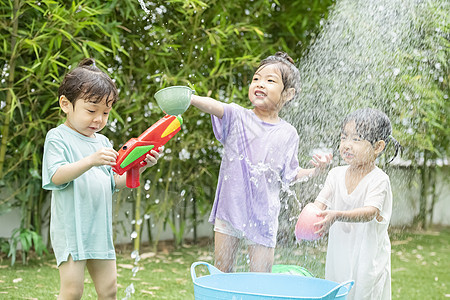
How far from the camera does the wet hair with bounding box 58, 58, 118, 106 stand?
2.34 meters

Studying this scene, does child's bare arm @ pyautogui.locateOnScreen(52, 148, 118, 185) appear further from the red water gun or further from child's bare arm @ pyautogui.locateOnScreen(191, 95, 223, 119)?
child's bare arm @ pyautogui.locateOnScreen(191, 95, 223, 119)

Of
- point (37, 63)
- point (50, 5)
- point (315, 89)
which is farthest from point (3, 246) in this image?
point (315, 89)

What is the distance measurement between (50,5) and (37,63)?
41 centimetres

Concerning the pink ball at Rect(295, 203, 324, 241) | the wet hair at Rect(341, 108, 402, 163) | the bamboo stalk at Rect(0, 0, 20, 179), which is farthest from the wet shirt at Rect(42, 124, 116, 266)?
the bamboo stalk at Rect(0, 0, 20, 179)

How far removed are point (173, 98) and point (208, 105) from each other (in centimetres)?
39

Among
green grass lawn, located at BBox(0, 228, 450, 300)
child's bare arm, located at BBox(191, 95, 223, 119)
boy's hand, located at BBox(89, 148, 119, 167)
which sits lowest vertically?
green grass lawn, located at BBox(0, 228, 450, 300)

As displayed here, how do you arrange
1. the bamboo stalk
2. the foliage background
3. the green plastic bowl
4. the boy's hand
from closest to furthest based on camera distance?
1. the boy's hand
2. the green plastic bowl
3. the bamboo stalk
4. the foliage background

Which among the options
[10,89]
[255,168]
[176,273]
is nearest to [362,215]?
[255,168]

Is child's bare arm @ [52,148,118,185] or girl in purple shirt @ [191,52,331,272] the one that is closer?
child's bare arm @ [52,148,118,185]

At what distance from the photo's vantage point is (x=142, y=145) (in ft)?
7.41

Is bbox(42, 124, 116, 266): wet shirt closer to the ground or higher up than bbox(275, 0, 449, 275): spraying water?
closer to the ground

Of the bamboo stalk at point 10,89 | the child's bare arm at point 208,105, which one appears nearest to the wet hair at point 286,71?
the child's bare arm at point 208,105

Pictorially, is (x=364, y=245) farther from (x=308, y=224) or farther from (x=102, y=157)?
(x=102, y=157)

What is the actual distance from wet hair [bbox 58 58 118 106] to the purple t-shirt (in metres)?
0.55
